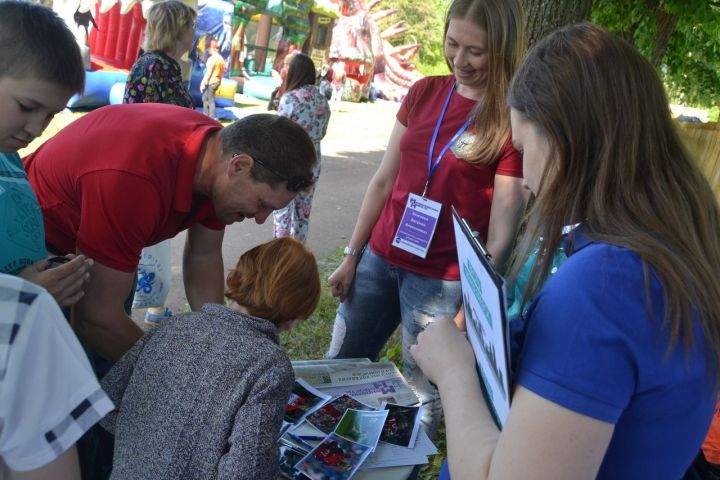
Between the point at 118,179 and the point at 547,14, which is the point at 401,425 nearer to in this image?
the point at 118,179

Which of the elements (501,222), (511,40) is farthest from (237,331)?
(511,40)

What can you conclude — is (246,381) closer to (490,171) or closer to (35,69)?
(35,69)

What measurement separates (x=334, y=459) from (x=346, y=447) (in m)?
0.07

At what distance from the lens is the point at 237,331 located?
5.36ft

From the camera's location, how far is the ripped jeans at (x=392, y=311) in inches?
91.0

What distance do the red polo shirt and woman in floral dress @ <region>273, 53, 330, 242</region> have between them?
315 centimetres

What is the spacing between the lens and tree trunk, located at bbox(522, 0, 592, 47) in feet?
11.0

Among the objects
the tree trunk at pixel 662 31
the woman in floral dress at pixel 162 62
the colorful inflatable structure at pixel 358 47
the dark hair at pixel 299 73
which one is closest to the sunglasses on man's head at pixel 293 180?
the woman in floral dress at pixel 162 62

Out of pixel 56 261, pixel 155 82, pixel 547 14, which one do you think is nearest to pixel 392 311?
pixel 56 261

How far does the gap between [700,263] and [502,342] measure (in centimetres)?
33

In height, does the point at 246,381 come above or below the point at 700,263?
below

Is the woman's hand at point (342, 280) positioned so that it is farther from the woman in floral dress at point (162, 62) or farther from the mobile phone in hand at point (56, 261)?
the woman in floral dress at point (162, 62)

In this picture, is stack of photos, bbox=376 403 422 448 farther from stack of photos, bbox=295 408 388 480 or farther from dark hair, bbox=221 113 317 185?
dark hair, bbox=221 113 317 185

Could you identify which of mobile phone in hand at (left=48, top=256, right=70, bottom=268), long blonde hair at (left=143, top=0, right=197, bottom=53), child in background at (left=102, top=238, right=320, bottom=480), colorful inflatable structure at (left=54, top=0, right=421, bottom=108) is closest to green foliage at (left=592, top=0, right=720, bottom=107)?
long blonde hair at (left=143, top=0, right=197, bottom=53)
